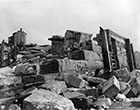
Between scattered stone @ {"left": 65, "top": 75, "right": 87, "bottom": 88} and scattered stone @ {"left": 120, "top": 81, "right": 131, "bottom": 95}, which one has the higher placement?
scattered stone @ {"left": 65, "top": 75, "right": 87, "bottom": 88}

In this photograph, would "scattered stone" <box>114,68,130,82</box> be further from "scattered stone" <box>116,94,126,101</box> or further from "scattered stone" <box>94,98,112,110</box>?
"scattered stone" <box>94,98,112,110</box>

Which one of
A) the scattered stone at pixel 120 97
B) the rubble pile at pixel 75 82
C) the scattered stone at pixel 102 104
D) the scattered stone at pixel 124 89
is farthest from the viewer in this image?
the scattered stone at pixel 124 89

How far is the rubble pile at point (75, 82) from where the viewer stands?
4.10 metres

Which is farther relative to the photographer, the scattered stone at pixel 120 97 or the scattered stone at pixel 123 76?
the scattered stone at pixel 123 76

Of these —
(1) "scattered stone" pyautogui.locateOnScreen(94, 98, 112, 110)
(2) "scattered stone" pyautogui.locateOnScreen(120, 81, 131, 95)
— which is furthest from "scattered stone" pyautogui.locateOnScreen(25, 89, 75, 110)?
(2) "scattered stone" pyautogui.locateOnScreen(120, 81, 131, 95)

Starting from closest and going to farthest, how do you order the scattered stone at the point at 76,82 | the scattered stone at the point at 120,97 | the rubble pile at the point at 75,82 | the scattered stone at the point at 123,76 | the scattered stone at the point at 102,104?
the rubble pile at the point at 75,82 → the scattered stone at the point at 102,104 → the scattered stone at the point at 120,97 → the scattered stone at the point at 76,82 → the scattered stone at the point at 123,76

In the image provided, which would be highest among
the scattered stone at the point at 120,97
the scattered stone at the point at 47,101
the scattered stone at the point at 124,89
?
the scattered stone at the point at 47,101

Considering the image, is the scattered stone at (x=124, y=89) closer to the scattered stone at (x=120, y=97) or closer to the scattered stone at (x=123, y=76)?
the scattered stone at (x=120, y=97)

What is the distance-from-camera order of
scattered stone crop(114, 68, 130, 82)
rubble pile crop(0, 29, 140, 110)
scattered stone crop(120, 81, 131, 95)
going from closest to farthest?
rubble pile crop(0, 29, 140, 110) < scattered stone crop(120, 81, 131, 95) < scattered stone crop(114, 68, 130, 82)

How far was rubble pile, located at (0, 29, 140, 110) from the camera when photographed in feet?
→ 13.4

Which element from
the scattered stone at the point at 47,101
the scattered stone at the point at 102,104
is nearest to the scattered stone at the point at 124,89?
the scattered stone at the point at 102,104

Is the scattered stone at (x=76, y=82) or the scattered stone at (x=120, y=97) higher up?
the scattered stone at (x=76, y=82)

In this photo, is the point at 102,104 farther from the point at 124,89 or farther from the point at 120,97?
the point at 124,89

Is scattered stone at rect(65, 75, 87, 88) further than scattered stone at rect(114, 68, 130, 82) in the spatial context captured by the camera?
No
